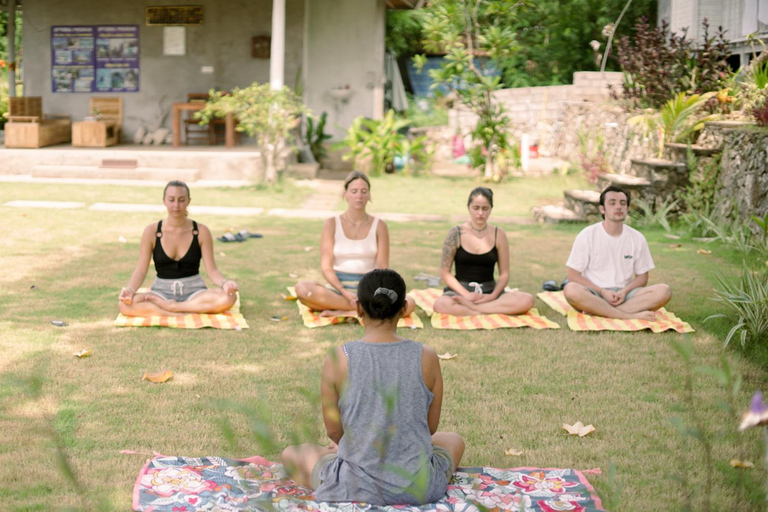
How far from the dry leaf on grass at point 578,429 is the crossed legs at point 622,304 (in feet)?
7.66

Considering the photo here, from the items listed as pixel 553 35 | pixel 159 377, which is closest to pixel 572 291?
pixel 159 377

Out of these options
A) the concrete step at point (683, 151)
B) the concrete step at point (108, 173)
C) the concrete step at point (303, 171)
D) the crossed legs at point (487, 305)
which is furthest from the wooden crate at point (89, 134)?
the crossed legs at point (487, 305)

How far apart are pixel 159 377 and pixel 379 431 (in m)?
2.24

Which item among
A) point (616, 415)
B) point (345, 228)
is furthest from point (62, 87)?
point (616, 415)

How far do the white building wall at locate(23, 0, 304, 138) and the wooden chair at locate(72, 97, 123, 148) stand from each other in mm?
180

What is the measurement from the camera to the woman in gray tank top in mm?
3389

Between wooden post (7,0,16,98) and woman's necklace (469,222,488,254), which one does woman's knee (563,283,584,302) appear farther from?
wooden post (7,0,16,98)

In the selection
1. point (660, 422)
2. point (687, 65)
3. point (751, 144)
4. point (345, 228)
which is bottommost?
point (660, 422)

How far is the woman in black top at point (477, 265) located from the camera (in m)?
6.81

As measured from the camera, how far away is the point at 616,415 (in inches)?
188

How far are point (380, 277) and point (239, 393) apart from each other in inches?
71.7

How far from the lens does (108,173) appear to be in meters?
14.9

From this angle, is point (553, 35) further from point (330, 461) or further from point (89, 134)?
point (330, 461)

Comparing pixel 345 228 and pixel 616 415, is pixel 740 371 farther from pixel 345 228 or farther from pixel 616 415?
pixel 345 228
